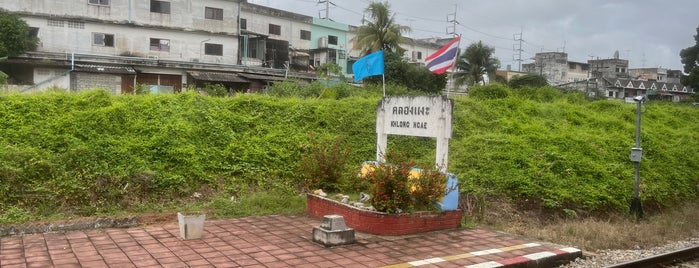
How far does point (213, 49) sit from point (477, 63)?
76.3ft

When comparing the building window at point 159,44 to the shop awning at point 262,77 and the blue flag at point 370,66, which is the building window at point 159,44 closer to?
the shop awning at point 262,77

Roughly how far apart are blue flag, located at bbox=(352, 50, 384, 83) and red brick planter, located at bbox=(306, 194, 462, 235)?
338 centimetres

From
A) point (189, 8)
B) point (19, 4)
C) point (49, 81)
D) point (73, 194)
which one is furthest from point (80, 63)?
point (73, 194)

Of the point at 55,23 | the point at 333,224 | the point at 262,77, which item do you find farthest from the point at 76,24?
the point at 333,224

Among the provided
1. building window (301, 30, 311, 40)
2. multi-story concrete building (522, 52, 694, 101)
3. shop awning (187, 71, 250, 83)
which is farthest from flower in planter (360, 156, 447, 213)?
multi-story concrete building (522, 52, 694, 101)

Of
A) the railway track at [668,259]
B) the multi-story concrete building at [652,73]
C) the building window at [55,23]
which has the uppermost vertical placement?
the multi-story concrete building at [652,73]

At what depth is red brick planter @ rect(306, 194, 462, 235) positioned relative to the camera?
7.35 m

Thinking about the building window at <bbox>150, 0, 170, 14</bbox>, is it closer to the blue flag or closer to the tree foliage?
the tree foliage

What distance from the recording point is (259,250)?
6.43 meters

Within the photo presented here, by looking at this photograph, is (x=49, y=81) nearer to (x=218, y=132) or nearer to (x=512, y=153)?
(x=218, y=132)

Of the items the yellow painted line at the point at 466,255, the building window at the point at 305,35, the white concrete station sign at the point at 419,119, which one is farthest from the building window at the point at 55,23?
the yellow painted line at the point at 466,255

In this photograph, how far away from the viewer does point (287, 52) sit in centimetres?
4028

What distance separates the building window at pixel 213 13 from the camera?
34312mm

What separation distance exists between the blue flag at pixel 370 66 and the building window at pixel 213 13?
25.7 m
